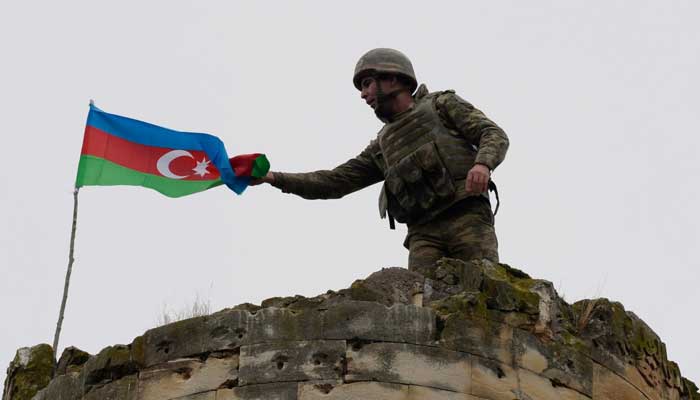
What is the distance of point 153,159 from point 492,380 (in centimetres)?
520

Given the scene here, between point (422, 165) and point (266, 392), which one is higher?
point (422, 165)

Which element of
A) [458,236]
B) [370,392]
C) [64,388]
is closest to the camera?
[370,392]

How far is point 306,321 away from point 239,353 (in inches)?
20.2

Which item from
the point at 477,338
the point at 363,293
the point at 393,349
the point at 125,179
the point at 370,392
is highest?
the point at 125,179

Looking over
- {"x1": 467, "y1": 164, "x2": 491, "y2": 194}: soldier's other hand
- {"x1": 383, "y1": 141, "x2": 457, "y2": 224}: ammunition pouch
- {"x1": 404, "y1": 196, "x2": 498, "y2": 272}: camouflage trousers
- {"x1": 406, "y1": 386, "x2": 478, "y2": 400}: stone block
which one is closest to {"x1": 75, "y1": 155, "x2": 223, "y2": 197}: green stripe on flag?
{"x1": 383, "y1": 141, "x2": 457, "y2": 224}: ammunition pouch

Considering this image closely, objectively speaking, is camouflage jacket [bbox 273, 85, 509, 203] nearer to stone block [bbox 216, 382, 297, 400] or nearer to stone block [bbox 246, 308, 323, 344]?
stone block [bbox 246, 308, 323, 344]

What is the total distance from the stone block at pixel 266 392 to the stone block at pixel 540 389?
160 centimetres

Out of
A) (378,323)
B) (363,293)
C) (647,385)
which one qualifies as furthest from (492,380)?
(647,385)

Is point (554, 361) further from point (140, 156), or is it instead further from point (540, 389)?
point (140, 156)

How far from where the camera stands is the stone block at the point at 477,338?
1352 cm

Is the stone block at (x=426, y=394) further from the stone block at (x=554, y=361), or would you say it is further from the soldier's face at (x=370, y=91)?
the soldier's face at (x=370, y=91)

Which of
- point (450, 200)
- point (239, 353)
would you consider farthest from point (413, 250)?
point (239, 353)

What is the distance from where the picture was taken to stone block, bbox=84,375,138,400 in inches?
543

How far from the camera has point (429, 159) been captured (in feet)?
52.0
